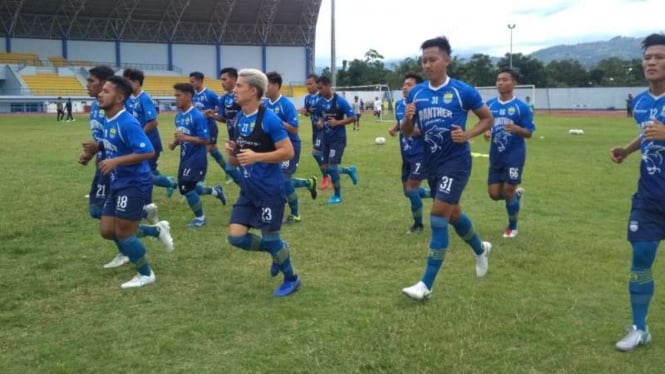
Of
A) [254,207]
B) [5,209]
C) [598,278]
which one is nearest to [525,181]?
[598,278]

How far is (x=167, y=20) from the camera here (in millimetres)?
63312

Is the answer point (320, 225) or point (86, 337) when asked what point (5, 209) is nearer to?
point (320, 225)

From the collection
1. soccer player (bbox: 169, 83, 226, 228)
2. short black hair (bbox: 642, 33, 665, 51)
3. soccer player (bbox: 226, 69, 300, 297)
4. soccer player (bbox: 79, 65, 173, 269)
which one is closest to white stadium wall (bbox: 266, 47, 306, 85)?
soccer player (bbox: 169, 83, 226, 228)

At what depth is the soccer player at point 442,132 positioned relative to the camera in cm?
564

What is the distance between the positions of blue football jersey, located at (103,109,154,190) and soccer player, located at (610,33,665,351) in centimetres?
434

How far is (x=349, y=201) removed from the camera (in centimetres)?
1120

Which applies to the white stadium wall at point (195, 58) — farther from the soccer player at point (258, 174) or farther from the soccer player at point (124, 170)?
the soccer player at point (258, 174)

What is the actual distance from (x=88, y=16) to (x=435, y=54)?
61354mm

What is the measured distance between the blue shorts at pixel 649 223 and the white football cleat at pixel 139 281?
4.51 meters

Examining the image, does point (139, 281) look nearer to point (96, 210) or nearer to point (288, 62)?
point (96, 210)

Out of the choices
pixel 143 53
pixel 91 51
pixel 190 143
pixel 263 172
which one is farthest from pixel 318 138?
pixel 143 53

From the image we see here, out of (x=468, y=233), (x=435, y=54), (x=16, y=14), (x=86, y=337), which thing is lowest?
(x=86, y=337)

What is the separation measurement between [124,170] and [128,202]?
0.33 m

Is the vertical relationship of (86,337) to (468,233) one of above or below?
below
